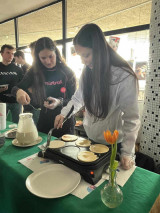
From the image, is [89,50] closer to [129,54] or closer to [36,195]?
[36,195]

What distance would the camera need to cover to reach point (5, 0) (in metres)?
3.38

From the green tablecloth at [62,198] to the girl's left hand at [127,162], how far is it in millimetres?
41

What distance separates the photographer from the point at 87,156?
→ 823 mm

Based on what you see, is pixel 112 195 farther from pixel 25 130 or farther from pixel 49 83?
pixel 49 83

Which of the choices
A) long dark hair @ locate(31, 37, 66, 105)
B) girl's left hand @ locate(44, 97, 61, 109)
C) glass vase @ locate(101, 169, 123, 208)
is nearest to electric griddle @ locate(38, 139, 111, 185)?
glass vase @ locate(101, 169, 123, 208)

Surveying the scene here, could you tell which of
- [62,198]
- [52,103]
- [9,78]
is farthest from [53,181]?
[9,78]

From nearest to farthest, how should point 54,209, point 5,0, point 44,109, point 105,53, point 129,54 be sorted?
point 54,209
point 105,53
point 44,109
point 129,54
point 5,0

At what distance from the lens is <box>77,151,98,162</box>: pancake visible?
79 cm

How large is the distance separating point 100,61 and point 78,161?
58 centimetres

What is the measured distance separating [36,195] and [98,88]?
0.66 metres

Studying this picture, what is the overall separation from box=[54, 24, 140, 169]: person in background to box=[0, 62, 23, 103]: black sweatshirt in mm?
1967

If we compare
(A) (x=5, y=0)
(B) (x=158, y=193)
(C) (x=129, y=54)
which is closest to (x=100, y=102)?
(B) (x=158, y=193)

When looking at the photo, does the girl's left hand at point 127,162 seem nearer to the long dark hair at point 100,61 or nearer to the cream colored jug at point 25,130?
the long dark hair at point 100,61

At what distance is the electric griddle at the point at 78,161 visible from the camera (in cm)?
74
